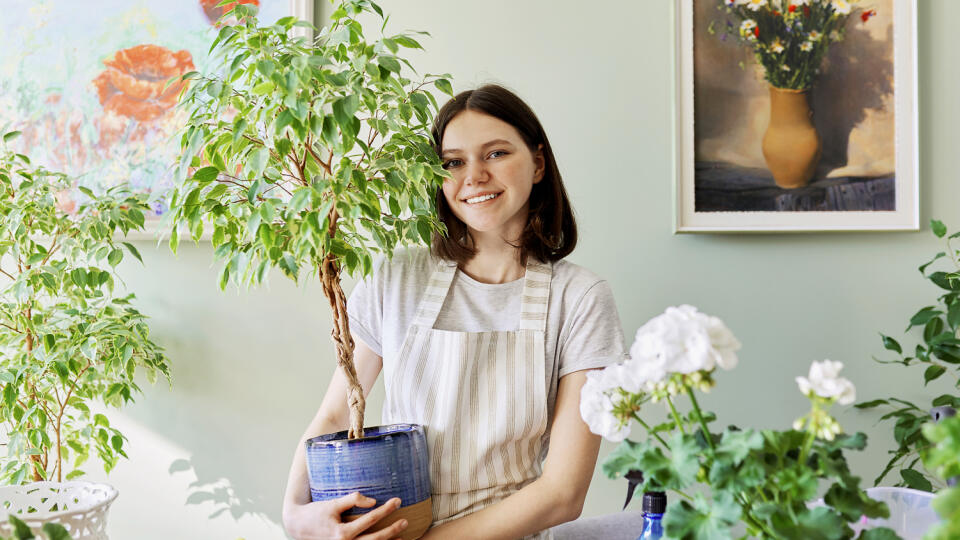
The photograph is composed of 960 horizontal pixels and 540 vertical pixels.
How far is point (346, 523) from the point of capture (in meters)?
1.10

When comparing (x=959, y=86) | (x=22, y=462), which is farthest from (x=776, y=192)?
(x=22, y=462)

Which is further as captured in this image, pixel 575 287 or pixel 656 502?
pixel 575 287

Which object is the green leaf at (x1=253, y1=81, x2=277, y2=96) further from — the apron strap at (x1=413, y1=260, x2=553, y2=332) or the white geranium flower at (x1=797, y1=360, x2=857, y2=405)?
the white geranium flower at (x1=797, y1=360, x2=857, y2=405)

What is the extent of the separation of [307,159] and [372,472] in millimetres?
454

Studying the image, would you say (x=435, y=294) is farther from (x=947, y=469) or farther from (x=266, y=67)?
(x=947, y=469)

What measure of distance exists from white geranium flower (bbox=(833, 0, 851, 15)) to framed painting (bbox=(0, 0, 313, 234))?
1.16 meters

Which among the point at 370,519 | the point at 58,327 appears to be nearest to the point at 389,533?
the point at 370,519

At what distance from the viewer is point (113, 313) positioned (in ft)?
5.10

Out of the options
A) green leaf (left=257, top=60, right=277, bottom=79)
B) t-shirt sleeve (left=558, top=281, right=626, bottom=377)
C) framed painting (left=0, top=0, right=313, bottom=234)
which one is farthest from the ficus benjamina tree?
framed painting (left=0, top=0, right=313, bottom=234)

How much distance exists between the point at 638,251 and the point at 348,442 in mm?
815

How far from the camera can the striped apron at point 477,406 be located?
1.27 m

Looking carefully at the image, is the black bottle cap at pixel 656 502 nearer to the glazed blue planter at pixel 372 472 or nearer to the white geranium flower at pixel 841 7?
the glazed blue planter at pixel 372 472

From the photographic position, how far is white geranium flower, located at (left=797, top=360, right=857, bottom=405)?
0.58 m

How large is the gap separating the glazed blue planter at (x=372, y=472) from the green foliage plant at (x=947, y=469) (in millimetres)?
750
